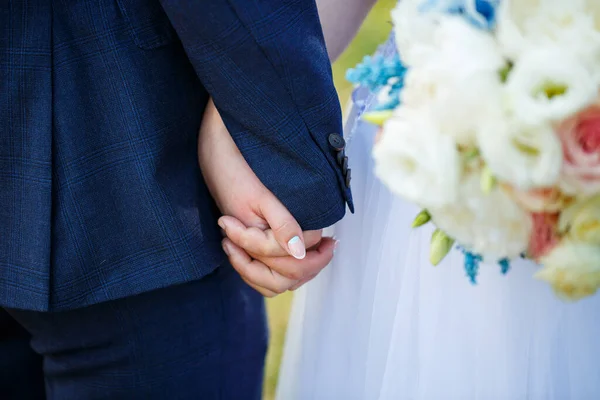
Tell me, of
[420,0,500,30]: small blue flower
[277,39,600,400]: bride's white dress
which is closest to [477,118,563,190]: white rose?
[420,0,500,30]: small blue flower

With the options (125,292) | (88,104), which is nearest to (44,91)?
(88,104)

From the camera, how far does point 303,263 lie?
0.97 meters

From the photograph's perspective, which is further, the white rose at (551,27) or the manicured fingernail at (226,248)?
the manicured fingernail at (226,248)

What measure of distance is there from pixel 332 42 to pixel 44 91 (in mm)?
449

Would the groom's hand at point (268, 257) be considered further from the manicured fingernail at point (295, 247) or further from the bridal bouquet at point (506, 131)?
the bridal bouquet at point (506, 131)

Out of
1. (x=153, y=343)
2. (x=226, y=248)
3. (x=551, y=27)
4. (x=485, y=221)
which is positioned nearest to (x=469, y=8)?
(x=551, y=27)

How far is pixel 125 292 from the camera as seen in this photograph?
3.04ft

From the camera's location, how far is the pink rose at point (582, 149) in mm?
518

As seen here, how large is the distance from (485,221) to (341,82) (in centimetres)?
220

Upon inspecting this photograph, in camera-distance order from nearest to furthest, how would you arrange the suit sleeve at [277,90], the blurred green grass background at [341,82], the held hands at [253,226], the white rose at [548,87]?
1. the white rose at [548,87]
2. the suit sleeve at [277,90]
3. the held hands at [253,226]
4. the blurred green grass background at [341,82]

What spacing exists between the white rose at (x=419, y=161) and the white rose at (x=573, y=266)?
0.10 m

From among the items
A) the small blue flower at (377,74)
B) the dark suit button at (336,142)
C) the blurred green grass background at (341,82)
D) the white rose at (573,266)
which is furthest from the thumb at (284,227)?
the blurred green grass background at (341,82)

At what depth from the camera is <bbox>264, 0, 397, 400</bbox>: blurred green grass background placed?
2.18 m

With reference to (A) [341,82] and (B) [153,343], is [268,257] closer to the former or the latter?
(B) [153,343]
